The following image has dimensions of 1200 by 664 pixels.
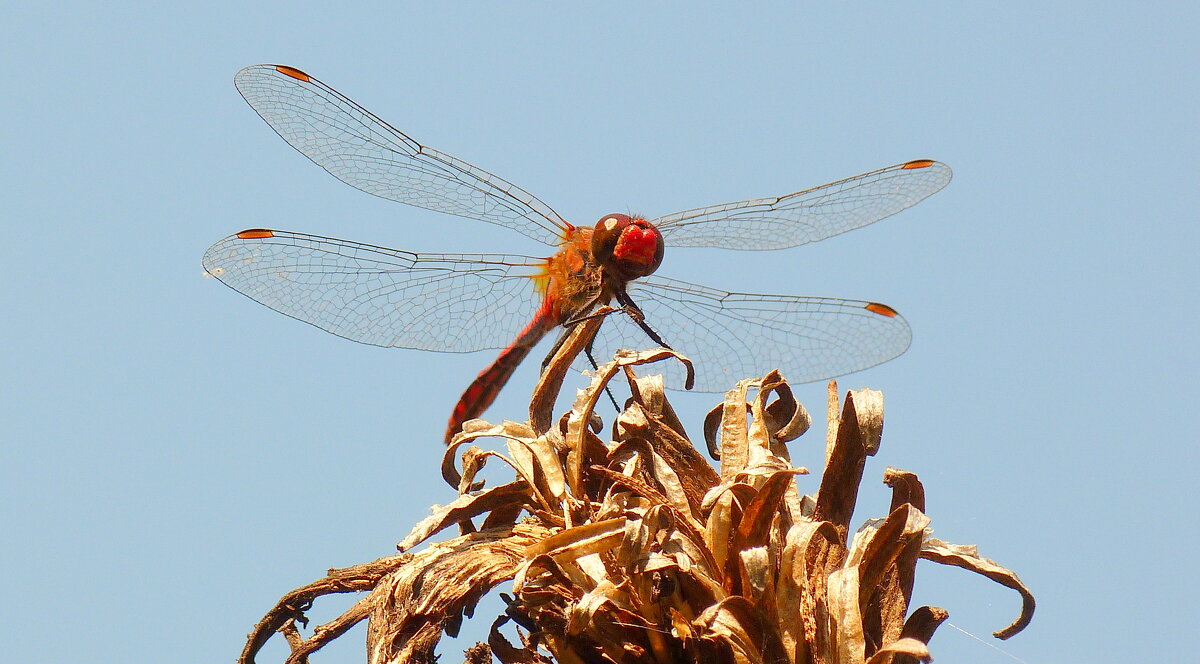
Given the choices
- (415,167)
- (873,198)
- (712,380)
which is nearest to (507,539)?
(712,380)

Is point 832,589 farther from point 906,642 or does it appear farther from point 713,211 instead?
point 713,211

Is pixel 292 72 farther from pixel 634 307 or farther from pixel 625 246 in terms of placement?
pixel 634 307

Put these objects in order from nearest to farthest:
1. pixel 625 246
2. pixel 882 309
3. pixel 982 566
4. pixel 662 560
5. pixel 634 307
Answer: pixel 662 560
pixel 982 566
pixel 625 246
pixel 634 307
pixel 882 309

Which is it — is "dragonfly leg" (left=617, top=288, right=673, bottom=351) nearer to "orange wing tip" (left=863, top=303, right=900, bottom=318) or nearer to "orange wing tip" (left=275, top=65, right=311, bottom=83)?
"orange wing tip" (left=863, top=303, right=900, bottom=318)

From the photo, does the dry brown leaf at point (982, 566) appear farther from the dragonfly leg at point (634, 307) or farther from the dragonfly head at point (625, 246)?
the dragonfly head at point (625, 246)

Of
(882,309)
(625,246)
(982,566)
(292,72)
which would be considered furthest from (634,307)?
(982,566)

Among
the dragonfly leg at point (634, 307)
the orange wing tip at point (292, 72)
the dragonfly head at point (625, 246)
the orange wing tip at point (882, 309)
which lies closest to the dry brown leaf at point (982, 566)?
the dragonfly leg at point (634, 307)
